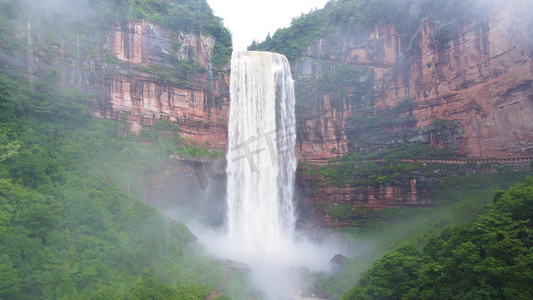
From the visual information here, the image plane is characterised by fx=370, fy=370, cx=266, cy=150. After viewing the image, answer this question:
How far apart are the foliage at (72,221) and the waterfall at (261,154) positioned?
5849 millimetres

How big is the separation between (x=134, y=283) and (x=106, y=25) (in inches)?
683

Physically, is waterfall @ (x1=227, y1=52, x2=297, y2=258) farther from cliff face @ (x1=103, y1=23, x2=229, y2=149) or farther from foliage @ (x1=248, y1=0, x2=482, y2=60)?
foliage @ (x1=248, y1=0, x2=482, y2=60)

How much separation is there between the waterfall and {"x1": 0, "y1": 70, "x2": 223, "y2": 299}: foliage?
5849 mm

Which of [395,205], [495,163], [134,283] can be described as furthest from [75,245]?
[495,163]

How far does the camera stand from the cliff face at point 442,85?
19.6 metres

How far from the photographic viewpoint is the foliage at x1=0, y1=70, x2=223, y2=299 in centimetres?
1372

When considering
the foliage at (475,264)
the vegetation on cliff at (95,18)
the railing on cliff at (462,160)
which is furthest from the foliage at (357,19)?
the foliage at (475,264)

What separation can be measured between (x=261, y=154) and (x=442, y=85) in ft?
42.2

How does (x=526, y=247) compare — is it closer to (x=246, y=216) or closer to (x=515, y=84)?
(x=515, y=84)

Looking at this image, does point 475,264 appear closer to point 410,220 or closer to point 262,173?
point 410,220

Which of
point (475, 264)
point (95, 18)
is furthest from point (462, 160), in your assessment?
point (95, 18)

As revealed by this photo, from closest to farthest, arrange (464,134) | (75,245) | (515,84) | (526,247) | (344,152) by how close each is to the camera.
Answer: (526,247) < (75,245) < (515,84) < (464,134) < (344,152)

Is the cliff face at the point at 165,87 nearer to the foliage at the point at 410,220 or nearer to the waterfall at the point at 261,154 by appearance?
the waterfall at the point at 261,154

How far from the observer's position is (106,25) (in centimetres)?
2459
